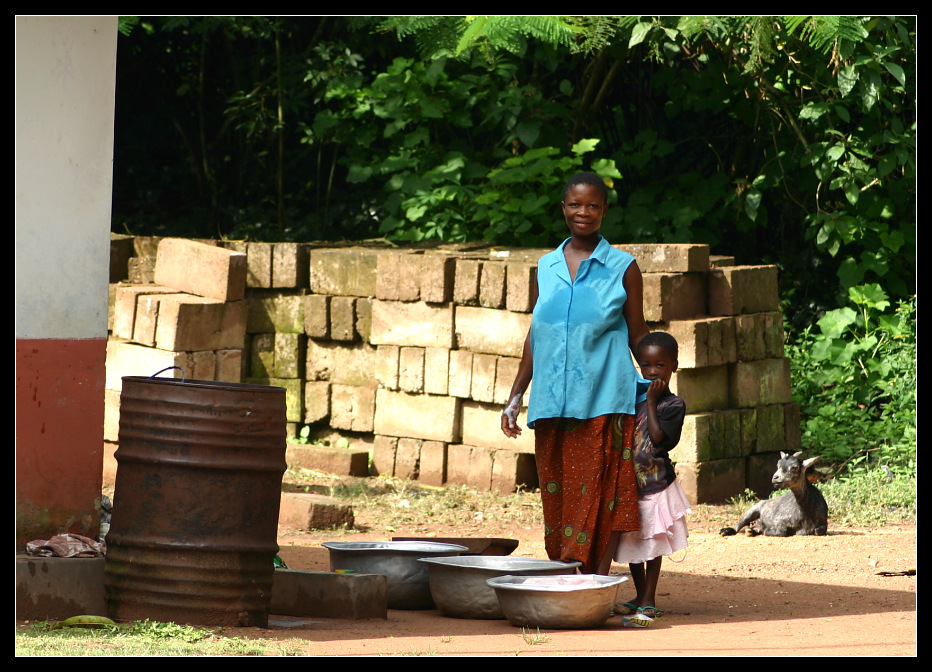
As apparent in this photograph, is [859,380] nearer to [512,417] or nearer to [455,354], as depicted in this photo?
[455,354]

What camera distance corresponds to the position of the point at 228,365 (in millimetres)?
9359

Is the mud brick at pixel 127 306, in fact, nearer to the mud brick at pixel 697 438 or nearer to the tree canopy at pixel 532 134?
the tree canopy at pixel 532 134

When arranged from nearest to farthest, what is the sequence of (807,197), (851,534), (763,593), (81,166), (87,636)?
(87,636) → (81,166) → (763,593) → (851,534) → (807,197)

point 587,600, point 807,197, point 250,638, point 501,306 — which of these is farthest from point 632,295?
point 807,197

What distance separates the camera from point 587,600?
4.56m

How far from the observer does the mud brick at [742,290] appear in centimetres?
863

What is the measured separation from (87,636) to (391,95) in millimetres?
8839

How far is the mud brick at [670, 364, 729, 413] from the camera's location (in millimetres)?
8336

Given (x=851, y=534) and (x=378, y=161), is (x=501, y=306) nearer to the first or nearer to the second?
(x=851, y=534)

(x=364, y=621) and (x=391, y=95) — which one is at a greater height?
(x=391, y=95)

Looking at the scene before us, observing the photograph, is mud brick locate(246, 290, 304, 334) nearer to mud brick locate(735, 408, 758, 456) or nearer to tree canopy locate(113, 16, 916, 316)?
tree canopy locate(113, 16, 916, 316)

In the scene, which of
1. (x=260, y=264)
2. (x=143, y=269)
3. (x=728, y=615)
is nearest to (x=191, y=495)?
(x=728, y=615)

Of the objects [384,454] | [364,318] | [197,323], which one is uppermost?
[364,318]

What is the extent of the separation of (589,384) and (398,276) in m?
4.68
